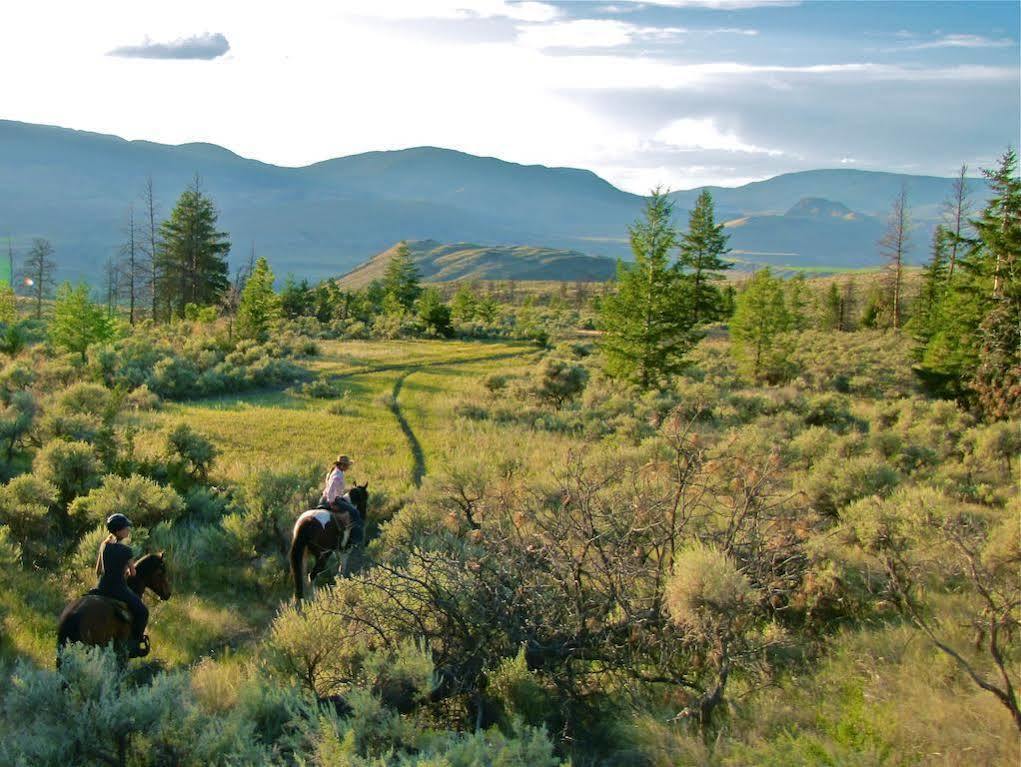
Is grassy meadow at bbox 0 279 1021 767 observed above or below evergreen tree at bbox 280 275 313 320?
below

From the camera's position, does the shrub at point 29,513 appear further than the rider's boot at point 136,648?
Yes

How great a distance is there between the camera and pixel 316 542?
8781 mm

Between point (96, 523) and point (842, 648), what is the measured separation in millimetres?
10091

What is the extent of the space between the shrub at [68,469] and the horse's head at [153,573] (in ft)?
17.0

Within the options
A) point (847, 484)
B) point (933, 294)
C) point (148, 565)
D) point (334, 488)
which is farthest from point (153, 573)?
point (933, 294)

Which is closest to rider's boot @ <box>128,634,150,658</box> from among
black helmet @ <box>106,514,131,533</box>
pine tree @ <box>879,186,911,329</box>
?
black helmet @ <box>106,514,131,533</box>

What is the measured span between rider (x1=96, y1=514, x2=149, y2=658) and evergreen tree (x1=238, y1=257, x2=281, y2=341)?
32835mm

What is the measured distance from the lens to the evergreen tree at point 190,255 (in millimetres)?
52031

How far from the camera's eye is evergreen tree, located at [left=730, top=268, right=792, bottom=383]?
3447 cm

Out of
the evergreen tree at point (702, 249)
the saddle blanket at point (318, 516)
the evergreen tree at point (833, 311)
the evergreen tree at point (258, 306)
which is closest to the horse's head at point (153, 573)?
the saddle blanket at point (318, 516)

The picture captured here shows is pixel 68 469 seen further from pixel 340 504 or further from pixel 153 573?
pixel 153 573

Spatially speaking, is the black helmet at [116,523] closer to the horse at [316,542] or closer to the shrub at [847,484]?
the horse at [316,542]

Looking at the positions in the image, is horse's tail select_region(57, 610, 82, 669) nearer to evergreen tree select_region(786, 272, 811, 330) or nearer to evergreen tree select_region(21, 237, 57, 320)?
evergreen tree select_region(786, 272, 811, 330)

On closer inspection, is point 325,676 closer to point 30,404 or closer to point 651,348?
point 30,404
